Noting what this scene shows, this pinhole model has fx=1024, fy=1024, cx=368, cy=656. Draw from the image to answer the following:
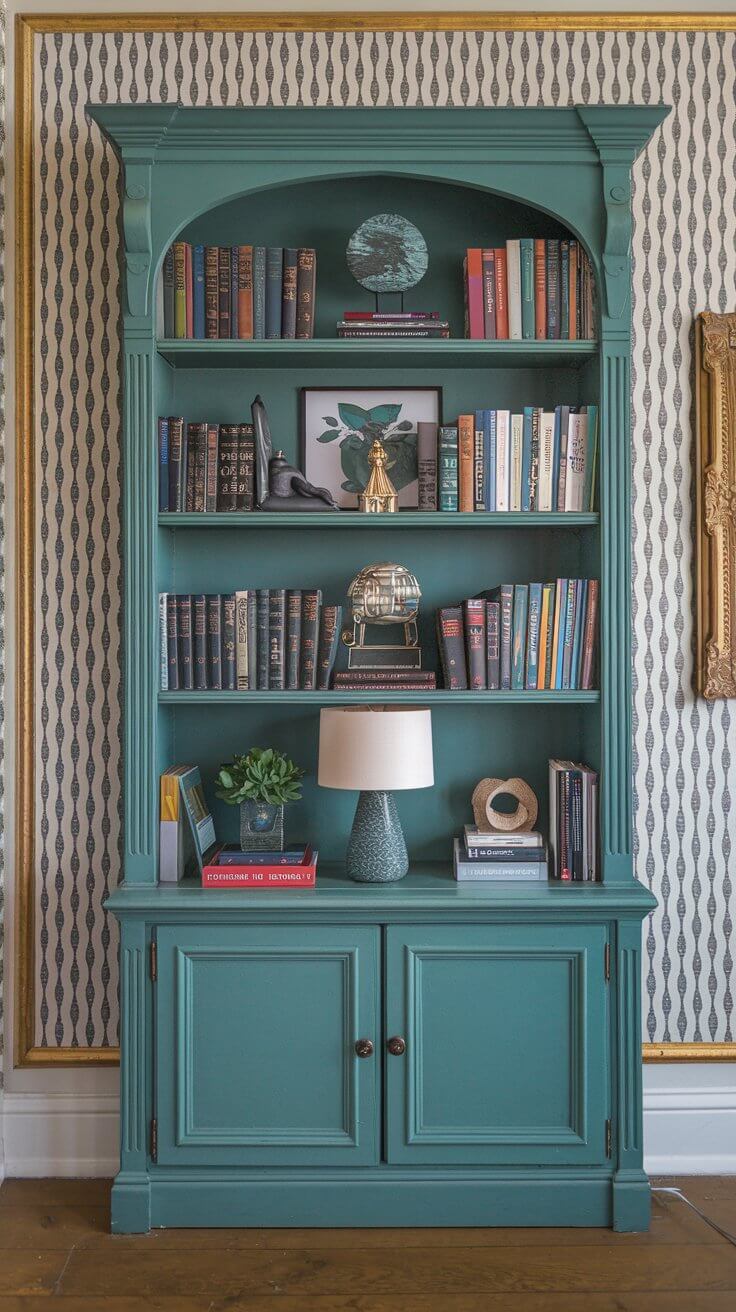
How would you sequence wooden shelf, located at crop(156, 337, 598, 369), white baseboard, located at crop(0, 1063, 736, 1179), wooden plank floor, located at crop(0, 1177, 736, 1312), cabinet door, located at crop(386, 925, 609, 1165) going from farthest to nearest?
white baseboard, located at crop(0, 1063, 736, 1179) → wooden shelf, located at crop(156, 337, 598, 369) → cabinet door, located at crop(386, 925, 609, 1165) → wooden plank floor, located at crop(0, 1177, 736, 1312)

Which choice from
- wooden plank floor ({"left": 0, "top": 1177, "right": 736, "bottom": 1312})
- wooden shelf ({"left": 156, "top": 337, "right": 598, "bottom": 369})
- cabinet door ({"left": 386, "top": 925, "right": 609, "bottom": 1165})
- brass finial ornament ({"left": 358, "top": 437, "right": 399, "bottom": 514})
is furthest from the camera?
brass finial ornament ({"left": 358, "top": 437, "right": 399, "bottom": 514})

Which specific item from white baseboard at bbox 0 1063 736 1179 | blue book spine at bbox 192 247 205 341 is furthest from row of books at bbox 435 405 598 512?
white baseboard at bbox 0 1063 736 1179

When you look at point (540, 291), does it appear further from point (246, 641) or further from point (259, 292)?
point (246, 641)

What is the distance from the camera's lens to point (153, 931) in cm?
234

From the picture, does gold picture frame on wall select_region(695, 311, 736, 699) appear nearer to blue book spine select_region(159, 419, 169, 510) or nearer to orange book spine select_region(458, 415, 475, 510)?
orange book spine select_region(458, 415, 475, 510)

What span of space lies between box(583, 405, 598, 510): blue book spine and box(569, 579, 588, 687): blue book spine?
0.65 feet

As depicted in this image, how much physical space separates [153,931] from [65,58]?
89.5 inches

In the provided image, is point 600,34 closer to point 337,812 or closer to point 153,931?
point 337,812

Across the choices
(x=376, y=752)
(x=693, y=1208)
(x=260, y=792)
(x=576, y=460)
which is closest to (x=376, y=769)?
(x=376, y=752)

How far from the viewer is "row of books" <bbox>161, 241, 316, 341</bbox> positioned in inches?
98.1

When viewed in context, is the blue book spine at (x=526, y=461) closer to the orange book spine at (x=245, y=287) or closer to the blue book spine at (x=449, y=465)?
the blue book spine at (x=449, y=465)

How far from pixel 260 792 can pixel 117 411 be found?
109cm

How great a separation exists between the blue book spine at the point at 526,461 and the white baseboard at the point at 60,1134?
1.89m

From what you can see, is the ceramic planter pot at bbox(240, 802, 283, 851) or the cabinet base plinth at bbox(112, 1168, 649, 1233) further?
the ceramic planter pot at bbox(240, 802, 283, 851)
